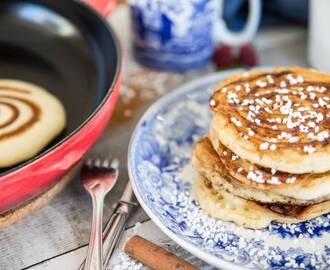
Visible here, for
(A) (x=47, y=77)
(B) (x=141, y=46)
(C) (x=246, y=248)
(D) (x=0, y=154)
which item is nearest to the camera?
(C) (x=246, y=248)

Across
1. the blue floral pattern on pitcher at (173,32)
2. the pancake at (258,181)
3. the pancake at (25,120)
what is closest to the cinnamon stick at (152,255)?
the pancake at (258,181)

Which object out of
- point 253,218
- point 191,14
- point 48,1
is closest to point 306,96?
point 253,218

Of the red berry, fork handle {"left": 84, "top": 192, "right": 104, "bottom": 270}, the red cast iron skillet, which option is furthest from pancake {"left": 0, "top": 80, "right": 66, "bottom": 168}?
the red berry

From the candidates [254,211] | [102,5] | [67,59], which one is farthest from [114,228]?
[102,5]

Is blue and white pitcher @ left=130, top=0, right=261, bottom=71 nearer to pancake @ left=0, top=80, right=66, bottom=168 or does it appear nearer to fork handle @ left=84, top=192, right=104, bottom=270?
pancake @ left=0, top=80, right=66, bottom=168

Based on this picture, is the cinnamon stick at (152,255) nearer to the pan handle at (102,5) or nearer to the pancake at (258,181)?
the pancake at (258,181)

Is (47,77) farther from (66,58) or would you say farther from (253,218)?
(253,218)

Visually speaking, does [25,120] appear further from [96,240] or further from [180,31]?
[180,31]

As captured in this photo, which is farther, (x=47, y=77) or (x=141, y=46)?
(x=141, y=46)
